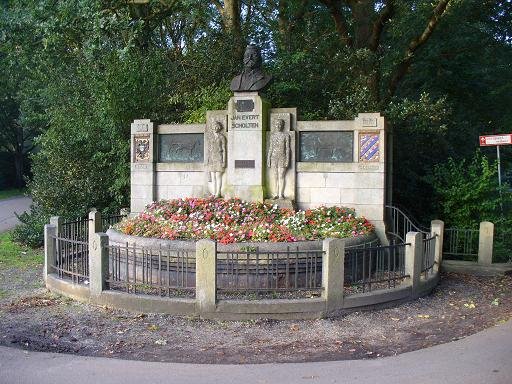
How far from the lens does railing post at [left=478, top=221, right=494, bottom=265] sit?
12.3 metres

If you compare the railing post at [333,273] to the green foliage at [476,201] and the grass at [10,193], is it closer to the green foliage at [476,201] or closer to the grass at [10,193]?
the green foliage at [476,201]

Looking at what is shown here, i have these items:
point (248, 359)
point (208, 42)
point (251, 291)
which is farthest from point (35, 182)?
point (248, 359)

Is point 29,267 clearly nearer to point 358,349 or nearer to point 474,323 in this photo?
point 358,349

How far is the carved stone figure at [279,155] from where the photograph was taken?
480 inches

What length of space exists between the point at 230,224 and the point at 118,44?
7.66m

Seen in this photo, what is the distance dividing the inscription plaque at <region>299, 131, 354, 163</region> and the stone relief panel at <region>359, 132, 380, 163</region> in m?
0.22

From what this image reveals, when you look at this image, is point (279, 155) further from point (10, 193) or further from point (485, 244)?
point (10, 193)

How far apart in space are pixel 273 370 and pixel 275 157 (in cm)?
686

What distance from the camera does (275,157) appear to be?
12.2 meters

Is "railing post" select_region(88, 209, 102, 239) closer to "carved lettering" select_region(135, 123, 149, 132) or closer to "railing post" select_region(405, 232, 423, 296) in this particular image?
"carved lettering" select_region(135, 123, 149, 132)

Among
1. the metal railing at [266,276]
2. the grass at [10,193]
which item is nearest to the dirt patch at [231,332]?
the metal railing at [266,276]

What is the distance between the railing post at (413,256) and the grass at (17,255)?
8626 millimetres

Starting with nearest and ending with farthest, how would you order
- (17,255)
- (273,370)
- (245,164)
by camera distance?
(273,370) → (245,164) → (17,255)

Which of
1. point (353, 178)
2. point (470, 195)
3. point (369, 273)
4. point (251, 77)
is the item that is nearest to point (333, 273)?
point (369, 273)
